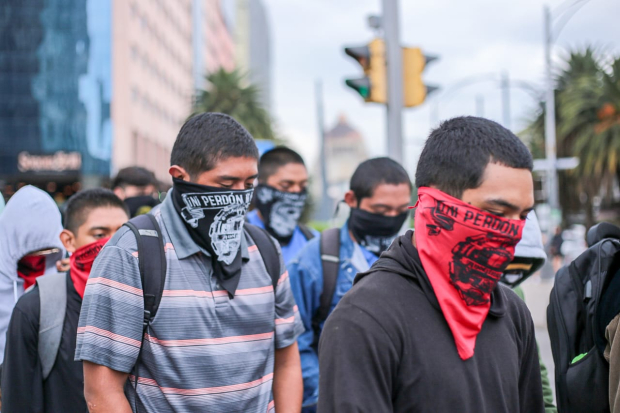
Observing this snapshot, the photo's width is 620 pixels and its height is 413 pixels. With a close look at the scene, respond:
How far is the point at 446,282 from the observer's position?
1899 mm

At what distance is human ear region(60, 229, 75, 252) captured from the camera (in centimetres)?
373

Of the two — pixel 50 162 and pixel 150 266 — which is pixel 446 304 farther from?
pixel 50 162

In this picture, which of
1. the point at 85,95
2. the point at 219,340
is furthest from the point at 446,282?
the point at 85,95

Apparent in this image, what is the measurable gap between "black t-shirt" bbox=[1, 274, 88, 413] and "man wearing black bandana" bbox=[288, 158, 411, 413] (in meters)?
1.22

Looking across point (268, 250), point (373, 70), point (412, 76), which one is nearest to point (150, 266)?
point (268, 250)

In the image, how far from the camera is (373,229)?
399 centimetres

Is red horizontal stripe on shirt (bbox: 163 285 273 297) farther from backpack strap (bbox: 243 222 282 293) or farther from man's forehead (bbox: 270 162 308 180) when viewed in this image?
man's forehead (bbox: 270 162 308 180)

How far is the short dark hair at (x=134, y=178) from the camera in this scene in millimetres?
5945

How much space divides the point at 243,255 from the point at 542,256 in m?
1.57

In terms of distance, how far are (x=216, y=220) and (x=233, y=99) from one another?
1404 inches

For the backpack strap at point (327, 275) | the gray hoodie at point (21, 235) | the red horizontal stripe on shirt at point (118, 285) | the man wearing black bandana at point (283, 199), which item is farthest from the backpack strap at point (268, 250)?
the man wearing black bandana at point (283, 199)

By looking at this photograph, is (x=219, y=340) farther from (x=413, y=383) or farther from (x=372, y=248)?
(x=372, y=248)

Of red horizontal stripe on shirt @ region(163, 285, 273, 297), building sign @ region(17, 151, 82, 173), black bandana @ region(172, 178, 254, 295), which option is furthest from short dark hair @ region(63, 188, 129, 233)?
building sign @ region(17, 151, 82, 173)

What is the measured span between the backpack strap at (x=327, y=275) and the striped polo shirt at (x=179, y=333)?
1161 millimetres
